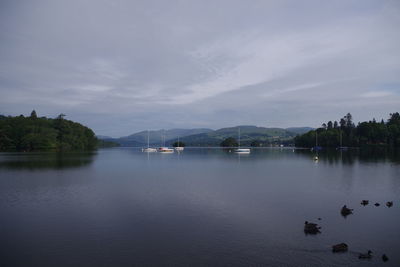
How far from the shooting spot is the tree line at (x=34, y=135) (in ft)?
541

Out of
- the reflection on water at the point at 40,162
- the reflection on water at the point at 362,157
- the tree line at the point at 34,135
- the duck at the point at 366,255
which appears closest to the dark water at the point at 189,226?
the duck at the point at 366,255

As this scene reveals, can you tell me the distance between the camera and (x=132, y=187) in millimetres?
41812

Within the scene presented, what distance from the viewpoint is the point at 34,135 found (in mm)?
164625

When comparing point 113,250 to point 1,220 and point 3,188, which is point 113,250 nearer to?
point 1,220

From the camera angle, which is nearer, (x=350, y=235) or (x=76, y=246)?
(x=76, y=246)

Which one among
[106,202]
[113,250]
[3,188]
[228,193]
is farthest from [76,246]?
[3,188]

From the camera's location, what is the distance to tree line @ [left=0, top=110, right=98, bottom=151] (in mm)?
164875

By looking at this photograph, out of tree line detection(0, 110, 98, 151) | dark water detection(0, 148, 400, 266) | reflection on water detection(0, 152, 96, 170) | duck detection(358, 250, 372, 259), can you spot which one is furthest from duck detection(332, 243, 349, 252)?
tree line detection(0, 110, 98, 151)

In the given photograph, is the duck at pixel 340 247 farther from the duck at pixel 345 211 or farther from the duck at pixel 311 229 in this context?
the duck at pixel 345 211

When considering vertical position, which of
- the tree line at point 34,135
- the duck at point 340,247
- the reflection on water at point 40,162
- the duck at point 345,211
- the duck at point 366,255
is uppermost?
the tree line at point 34,135

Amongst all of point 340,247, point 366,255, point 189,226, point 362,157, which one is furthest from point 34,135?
point 366,255

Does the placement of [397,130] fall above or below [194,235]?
above

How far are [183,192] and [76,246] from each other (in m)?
19.6

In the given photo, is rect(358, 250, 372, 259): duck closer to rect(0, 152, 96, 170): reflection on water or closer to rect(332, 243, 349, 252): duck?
rect(332, 243, 349, 252): duck
